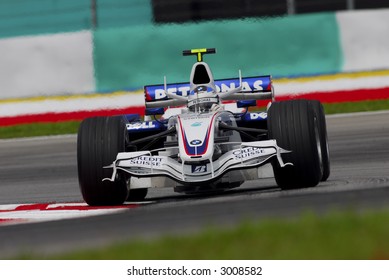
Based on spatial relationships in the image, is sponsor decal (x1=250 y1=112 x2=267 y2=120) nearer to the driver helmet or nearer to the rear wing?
the driver helmet

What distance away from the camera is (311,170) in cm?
1054

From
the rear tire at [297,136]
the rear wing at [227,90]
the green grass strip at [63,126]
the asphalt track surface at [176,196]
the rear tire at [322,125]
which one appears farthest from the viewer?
the green grass strip at [63,126]

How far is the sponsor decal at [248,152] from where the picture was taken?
10359mm

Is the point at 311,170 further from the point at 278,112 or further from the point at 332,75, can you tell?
the point at 332,75

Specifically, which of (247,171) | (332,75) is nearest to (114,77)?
(332,75)

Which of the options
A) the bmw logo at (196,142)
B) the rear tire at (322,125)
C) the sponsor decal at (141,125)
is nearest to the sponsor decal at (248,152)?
the bmw logo at (196,142)

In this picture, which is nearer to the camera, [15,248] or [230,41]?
[15,248]

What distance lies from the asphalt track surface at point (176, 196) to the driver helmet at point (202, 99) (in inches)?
33.0

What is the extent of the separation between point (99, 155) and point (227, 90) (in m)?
1.80

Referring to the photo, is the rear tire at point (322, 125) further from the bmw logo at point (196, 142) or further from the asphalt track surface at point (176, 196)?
the bmw logo at point (196, 142)

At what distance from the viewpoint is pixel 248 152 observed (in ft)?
34.1

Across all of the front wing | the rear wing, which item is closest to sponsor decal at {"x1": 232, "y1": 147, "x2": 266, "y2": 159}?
the front wing

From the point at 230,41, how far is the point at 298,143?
31.8ft

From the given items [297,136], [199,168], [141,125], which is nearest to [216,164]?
[199,168]
